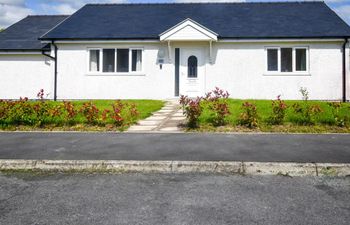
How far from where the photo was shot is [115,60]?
17.2 meters

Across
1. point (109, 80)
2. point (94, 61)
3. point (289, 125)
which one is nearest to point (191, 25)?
point (109, 80)

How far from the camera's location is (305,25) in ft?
56.6

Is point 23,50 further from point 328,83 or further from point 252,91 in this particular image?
point 328,83

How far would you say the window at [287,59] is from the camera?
16562 mm

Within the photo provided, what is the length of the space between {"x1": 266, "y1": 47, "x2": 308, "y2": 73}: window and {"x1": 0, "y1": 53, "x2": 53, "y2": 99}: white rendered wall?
38.6 feet

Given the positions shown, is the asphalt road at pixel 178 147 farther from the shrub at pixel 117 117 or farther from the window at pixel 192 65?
the window at pixel 192 65

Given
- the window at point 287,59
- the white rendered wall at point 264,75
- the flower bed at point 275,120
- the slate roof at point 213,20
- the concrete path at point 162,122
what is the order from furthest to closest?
the slate roof at point 213,20 < the window at point 287,59 < the white rendered wall at point 264,75 < the concrete path at point 162,122 < the flower bed at point 275,120

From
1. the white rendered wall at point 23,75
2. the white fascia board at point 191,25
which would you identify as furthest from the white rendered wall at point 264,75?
the white rendered wall at point 23,75

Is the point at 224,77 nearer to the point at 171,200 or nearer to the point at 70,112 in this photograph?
the point at 70,112

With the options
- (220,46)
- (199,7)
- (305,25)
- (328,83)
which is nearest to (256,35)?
(220,46)

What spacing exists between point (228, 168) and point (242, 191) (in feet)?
3.10

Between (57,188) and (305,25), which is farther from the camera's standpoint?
(305,25)

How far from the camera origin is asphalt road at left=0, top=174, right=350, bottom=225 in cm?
338

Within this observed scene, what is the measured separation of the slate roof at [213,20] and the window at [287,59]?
81 centimetres
